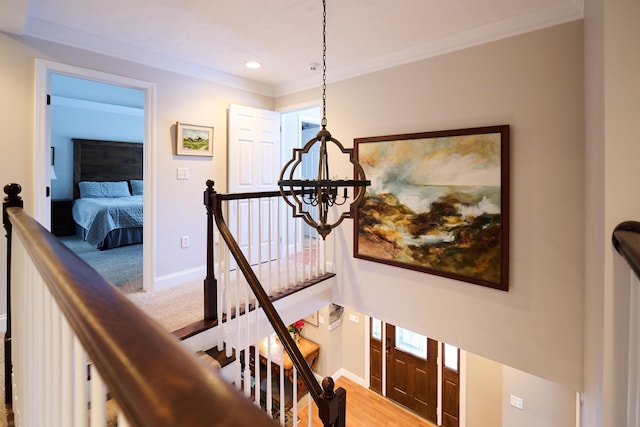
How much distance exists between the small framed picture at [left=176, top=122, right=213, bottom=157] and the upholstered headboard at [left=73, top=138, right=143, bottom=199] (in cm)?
476

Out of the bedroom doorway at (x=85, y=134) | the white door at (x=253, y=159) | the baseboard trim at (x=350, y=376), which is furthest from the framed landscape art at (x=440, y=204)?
the baseboard trim at (x=350, y=376)

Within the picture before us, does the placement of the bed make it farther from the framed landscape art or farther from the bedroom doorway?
the framed landscape art

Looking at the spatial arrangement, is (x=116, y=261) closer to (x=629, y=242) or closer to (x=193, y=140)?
(x=193, y=140)

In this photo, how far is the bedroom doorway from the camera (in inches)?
106

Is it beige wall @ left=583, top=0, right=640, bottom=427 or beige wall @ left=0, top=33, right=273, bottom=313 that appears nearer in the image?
beige wall @ left=583, top=0, right=640, bottom=427

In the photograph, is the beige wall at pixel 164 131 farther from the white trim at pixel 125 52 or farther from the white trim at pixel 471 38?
the white trim at pixel 471 38

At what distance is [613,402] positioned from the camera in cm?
129

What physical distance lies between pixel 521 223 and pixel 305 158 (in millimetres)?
4603

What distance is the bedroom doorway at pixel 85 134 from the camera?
8.86 feet

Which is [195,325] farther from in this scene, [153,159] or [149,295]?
[153,159]

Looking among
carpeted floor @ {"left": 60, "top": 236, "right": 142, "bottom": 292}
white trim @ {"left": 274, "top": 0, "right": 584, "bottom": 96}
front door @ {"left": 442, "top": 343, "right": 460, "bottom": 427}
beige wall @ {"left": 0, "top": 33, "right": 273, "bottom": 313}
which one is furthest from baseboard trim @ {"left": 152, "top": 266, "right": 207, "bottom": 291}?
front door @ {"left": 442, "top": 343, "right": 460, "bottom": 427}

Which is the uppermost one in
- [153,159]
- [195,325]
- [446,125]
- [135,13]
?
[135,13]

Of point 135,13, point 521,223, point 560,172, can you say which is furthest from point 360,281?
point 135,13

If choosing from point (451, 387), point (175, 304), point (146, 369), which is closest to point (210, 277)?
point (175, 304)
